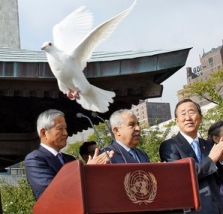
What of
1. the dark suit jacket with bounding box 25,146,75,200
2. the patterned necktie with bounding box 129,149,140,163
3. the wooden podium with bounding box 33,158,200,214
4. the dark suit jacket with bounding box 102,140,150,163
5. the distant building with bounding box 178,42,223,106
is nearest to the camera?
the wooden podium with bounding box 33,158,200,214

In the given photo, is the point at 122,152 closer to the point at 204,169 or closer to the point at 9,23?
the point at 204,169

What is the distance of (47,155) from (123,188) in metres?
1.09

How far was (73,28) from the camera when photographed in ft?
15.3

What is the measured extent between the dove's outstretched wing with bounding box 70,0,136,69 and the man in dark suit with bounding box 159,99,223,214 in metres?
0.90

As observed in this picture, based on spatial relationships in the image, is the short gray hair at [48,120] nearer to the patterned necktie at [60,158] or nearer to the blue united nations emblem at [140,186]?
the patterned necktie at [60,158]

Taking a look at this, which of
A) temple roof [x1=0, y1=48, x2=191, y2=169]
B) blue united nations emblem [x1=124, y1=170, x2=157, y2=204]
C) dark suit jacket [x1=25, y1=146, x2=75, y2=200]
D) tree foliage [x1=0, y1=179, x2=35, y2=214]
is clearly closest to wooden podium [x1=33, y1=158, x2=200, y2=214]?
blue united nations emblem [x1=124, y1=170, x2=157, y2=204]

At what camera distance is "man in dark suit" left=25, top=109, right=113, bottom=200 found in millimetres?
3371

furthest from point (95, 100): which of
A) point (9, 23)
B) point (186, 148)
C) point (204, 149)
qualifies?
point (9, 23)

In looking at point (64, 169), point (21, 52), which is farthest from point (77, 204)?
point (21, 52)

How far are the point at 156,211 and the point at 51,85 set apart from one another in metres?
2.19

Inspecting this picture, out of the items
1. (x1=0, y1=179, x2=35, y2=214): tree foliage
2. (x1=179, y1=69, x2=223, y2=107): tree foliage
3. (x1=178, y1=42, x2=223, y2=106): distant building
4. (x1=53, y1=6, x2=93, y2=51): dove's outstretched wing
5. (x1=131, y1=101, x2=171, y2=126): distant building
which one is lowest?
(x1=0, y1=179, x2=35, y2=214): tree foliage

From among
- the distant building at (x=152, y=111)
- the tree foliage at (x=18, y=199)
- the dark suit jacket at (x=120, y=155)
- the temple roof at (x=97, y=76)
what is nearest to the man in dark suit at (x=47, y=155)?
the dark suit jacket at (x=120, y=155)

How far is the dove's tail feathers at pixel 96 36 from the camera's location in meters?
4.08

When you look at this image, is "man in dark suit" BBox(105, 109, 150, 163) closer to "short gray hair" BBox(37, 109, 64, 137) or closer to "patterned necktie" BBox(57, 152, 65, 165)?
"patterned necktie" BBox(57, 152, 65, 165)
